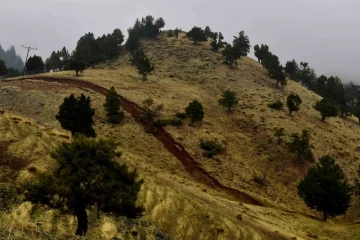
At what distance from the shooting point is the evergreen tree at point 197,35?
520 ft

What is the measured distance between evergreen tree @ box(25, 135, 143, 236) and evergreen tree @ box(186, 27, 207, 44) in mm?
134165

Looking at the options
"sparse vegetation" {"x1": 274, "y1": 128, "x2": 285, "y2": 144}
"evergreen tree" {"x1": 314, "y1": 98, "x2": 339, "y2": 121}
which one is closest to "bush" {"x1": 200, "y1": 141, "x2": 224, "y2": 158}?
"sparse vegetation" {"x1": 274, "y1": 128, "x2": 285, "y2": 144}

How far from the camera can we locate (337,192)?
186 ft

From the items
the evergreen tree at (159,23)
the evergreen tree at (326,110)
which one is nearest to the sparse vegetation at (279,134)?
the evergreen tree at (326,110)

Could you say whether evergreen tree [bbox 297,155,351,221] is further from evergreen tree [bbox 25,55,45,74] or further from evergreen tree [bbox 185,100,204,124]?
evergreen tree [bbox 25,55,45,74]

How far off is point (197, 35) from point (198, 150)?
315 feet

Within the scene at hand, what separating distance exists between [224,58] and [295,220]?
93620mm

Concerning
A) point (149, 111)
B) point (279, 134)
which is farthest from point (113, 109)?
point (279, 134)

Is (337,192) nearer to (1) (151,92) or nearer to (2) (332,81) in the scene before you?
(1) (151,92)

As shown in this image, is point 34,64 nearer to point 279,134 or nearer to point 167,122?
point 167,122

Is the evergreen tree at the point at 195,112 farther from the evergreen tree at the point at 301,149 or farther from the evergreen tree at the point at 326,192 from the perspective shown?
the evergreen tree at the point at 326,192

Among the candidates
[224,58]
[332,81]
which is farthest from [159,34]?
[332,81]

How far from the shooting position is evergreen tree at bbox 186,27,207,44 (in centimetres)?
15850

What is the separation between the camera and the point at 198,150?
71875mm
